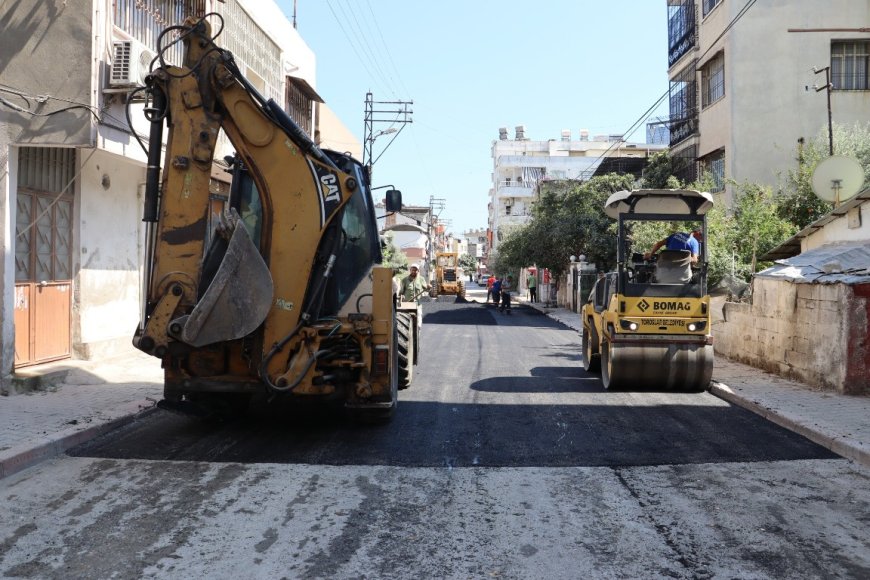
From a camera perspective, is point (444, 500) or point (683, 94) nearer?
point (444, 500)

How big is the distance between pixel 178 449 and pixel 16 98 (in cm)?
550

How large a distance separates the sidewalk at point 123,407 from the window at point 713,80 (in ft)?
54.1

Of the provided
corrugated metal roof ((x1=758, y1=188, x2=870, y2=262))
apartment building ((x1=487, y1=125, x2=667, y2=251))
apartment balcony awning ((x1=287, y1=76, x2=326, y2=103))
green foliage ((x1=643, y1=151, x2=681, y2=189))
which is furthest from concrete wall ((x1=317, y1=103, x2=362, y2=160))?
apartment building ((x1=487, y1=125, x2=667, y2=251))

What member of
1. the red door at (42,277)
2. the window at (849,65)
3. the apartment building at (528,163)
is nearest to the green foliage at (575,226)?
the window at (849,65)

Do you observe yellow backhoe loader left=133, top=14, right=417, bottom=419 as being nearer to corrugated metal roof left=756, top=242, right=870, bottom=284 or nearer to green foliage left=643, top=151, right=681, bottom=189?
corrugated metal roof left=756, top=242, right=870, bottom=284

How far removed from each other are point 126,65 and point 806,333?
10148 mm

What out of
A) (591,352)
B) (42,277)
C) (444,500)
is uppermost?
(42,277)

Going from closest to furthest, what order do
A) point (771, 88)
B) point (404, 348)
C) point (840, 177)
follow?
1. point (404, 348)
2. point (840, 177)
3. point (771, 88)

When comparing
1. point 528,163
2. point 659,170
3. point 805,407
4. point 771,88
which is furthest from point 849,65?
point 528,163

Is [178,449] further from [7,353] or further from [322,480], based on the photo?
[7,353]

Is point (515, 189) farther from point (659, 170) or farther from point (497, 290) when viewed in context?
point (659, 170)

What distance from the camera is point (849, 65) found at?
80.3 feet

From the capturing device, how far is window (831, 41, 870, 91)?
24.2 m

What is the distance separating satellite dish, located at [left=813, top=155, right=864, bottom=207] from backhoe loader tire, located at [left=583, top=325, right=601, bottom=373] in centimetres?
527
